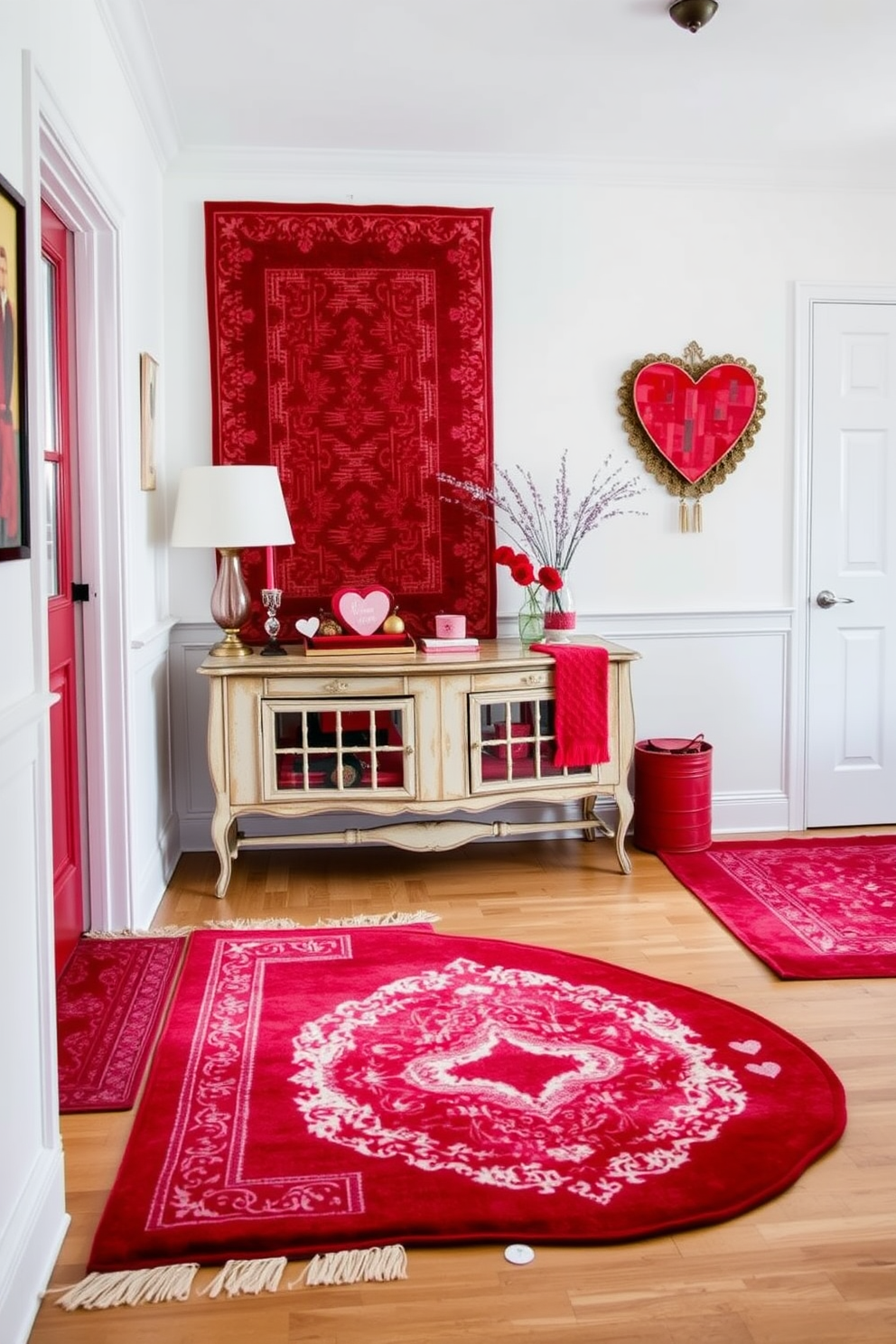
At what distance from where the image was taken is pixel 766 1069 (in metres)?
2.74

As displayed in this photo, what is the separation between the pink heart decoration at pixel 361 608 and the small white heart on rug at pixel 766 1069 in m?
2.02

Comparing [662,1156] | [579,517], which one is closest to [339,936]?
[662,1156]

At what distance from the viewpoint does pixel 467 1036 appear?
9.61ft

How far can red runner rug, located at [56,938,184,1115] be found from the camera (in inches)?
107

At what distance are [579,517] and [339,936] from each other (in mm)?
1860

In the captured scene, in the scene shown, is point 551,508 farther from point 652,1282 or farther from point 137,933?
point 652,1282

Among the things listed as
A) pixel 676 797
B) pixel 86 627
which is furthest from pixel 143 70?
pixel 676 797

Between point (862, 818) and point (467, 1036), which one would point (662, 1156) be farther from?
point (862, 818)

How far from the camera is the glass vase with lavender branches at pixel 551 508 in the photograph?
462cm

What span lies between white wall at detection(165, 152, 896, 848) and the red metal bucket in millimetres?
306

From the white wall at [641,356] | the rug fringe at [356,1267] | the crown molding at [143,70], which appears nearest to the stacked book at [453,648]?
the white wall at [641,356]

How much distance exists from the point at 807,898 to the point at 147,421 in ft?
8.50

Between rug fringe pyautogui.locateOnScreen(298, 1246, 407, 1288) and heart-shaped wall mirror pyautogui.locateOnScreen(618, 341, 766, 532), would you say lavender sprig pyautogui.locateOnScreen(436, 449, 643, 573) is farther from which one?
rug fringe pyautogui.locateOnScreen(298, 1246, 407, 1288)

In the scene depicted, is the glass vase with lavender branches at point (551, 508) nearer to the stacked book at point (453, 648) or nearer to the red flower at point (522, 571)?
the red flower at point (522, 571)
